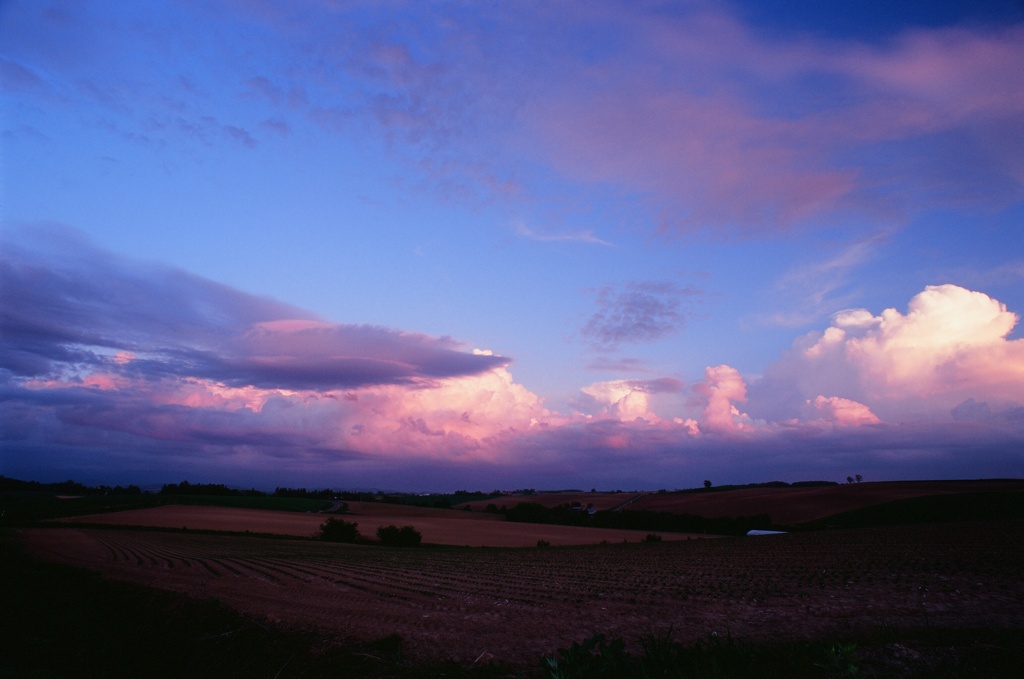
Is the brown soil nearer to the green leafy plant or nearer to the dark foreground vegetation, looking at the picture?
the dark foreground vegetation

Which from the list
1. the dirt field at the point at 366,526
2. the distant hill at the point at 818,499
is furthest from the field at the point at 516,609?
the dirt field at the point at 366,526

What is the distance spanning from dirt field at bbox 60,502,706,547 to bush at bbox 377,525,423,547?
283 centimetres

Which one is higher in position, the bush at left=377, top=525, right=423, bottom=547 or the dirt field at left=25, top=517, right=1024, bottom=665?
the dirt field at left=25, top=517, right=1024, bottom=665

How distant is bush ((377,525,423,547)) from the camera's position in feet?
210

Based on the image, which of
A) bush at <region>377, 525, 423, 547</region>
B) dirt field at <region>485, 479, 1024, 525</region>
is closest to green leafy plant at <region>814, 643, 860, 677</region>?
bush at <region>377, 525, 423, 547</region>

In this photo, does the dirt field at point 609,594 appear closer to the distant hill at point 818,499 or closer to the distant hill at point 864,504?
the distant hill at point 864,504

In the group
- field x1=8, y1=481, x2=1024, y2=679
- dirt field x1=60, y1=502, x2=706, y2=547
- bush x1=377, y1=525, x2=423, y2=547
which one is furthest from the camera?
dirt field x1=60, y1=502, x2=706, y2=547

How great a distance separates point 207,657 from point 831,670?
924cm

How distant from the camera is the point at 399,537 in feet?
211

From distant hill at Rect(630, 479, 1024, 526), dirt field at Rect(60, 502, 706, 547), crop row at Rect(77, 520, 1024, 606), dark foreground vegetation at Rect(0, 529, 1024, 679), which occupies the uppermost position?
dark foreground vegetation at Rect(0, 529, 1024, 679)

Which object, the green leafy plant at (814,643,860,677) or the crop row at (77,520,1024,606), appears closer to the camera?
the green leafy plant at (814,643,860,677)

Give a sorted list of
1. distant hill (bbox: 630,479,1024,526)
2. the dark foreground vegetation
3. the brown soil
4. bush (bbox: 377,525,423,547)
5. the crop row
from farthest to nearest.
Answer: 1. the brown soil
2. distant hill (bbox: 630,479,1024,526)
3. bush (bbox: 377,525,423,547)
4. the crop row
5. the dark foreground vegetation

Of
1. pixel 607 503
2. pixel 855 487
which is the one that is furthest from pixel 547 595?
pixel 607 503

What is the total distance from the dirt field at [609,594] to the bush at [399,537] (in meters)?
31.2
